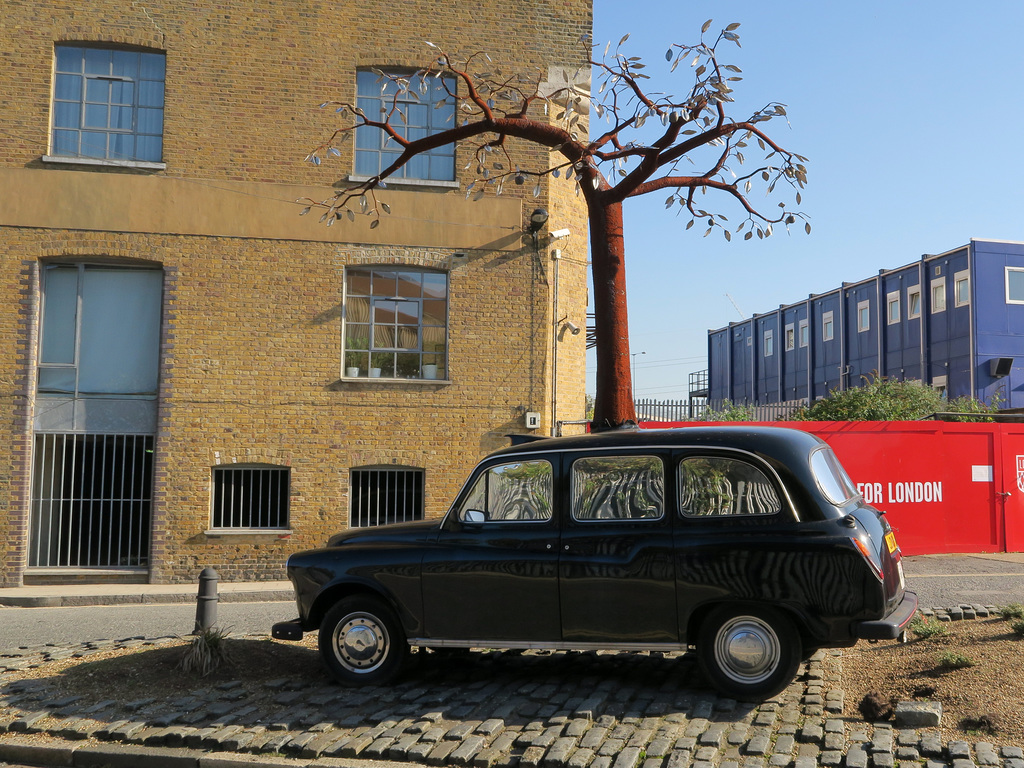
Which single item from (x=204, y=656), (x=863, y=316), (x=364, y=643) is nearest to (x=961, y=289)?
(x=863, y=316)

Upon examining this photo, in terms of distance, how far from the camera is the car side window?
6430 millimetres

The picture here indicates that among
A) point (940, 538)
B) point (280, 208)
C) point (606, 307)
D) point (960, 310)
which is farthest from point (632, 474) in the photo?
point (960, 310)

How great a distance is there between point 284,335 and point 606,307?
706 centimetres

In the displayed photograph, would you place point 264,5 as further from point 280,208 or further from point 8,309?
point 8,309

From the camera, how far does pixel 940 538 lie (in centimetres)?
1519

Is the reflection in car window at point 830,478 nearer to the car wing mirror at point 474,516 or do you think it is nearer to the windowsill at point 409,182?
the car wing mirror at point 474,516

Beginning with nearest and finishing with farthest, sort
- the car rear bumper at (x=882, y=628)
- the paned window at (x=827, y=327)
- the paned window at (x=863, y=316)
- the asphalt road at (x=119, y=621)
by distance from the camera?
1. the car rear bumper at (x=882, y=628)
2. the asphalt road at (x=119, y=621)
3. the paned window at (x=863, y=316)
4. the paned window at (x=827, y=327)

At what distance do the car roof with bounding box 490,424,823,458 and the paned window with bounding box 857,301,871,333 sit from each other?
3492 centimetres

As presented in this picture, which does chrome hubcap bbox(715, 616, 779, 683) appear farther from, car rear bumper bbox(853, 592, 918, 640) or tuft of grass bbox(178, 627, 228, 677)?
tuft of grass bbox(178, 627, 228, 677)

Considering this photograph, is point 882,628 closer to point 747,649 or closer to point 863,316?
point 747,649

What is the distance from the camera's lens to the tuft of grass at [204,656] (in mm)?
6695

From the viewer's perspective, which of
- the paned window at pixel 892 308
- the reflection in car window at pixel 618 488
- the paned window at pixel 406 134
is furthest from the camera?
the paned window at pixel 892 308

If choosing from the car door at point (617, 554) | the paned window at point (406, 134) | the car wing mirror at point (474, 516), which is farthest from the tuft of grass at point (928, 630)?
the paned window at point (406, 134)

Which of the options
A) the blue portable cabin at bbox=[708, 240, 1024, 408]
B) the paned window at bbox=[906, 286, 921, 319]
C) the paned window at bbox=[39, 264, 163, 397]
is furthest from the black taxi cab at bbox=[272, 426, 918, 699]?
the paned window at bbox=[906, 286, 921, 319]
